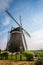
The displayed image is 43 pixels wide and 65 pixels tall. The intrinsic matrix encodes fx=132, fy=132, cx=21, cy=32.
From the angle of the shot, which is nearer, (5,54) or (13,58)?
(13,58)

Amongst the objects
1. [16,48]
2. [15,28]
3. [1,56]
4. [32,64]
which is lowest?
[32,64]

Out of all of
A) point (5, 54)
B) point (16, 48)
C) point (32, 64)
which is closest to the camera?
point (32, 64)

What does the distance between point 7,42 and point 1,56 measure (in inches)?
404

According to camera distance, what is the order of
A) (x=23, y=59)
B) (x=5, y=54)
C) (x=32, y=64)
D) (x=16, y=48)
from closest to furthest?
(x=32, y=64) → (x=23, y=59) → (x=5, y=54) → (x=16, y=48)

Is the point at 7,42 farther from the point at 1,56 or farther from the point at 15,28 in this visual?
the point at 1,56

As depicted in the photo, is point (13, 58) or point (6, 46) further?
point (6, 46)

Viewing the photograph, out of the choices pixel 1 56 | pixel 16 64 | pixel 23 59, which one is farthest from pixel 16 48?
pixel 16 64

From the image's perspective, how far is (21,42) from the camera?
111 feet

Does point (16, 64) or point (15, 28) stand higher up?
point (15, 28)

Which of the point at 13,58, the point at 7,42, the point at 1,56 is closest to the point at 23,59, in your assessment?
the point at 13,58

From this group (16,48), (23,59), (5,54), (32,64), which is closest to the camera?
(32,64)

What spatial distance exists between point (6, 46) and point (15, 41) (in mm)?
3308

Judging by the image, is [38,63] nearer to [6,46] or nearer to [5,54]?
[5,54]

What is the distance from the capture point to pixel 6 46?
116ft
